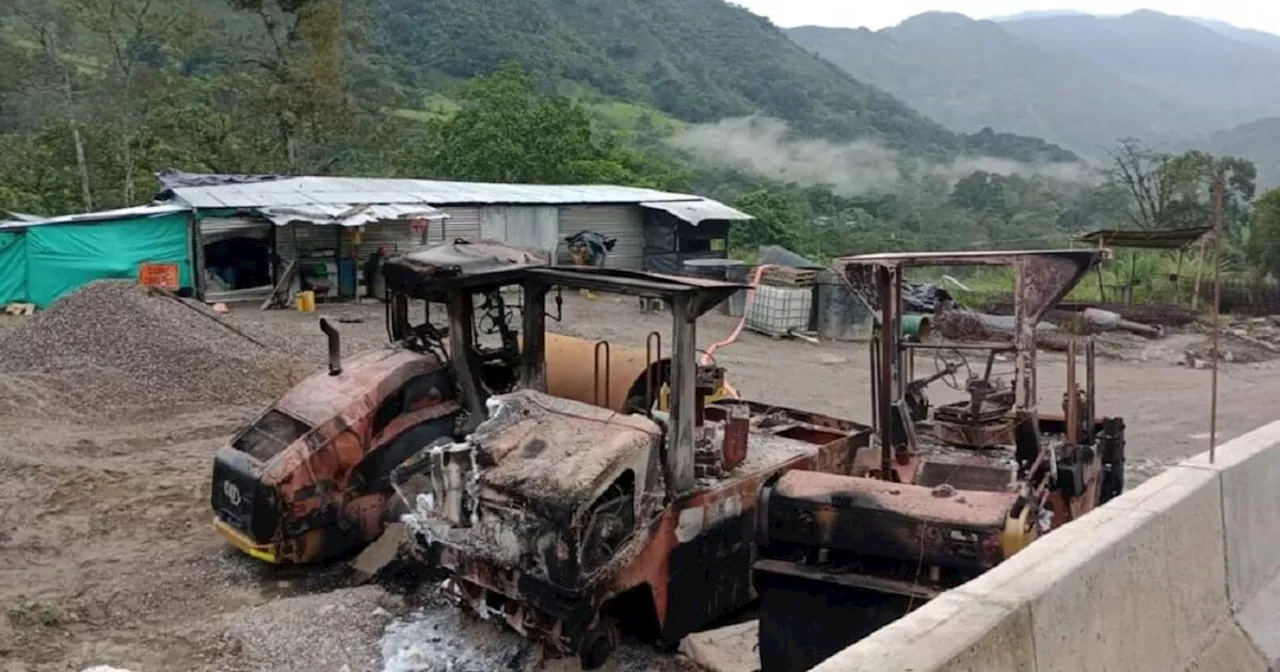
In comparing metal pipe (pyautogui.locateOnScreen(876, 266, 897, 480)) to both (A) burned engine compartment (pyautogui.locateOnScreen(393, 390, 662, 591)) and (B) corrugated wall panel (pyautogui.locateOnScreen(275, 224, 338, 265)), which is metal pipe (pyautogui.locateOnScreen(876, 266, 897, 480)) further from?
(B) corrugated wall panel (pyautogui.locateOnScreen(275, 224, 338, 265))

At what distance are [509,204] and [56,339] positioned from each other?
12.3 meters

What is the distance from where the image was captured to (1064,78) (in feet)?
524

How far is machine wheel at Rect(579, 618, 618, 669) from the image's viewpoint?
5.59 meters

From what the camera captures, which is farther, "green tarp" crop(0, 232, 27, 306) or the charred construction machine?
"green tarp" crop(0, 232, 27, 306)

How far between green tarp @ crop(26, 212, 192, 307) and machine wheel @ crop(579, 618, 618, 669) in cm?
1733

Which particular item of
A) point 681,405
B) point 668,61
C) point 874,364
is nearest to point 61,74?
point 874,364

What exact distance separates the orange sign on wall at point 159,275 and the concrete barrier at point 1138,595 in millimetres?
19031

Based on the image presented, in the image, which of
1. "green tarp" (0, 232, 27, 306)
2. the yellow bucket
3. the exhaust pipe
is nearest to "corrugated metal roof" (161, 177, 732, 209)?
the yellow bucket

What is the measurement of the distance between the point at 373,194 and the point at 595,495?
19862 mm

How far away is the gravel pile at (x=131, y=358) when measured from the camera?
1277 centimetres

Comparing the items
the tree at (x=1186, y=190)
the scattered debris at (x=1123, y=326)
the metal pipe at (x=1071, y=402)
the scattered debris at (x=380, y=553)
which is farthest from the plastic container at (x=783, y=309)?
the tree at (x=1186, y=190)

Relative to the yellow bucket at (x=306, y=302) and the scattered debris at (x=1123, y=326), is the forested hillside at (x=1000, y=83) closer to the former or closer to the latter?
the scattered debris at (x=1123, y=326)

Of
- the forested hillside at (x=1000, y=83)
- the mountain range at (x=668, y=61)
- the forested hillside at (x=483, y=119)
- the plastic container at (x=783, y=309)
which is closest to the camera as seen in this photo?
the plastic container at (x=783, y=309)

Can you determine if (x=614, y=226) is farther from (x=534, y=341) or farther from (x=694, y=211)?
(x=534, y=341)
